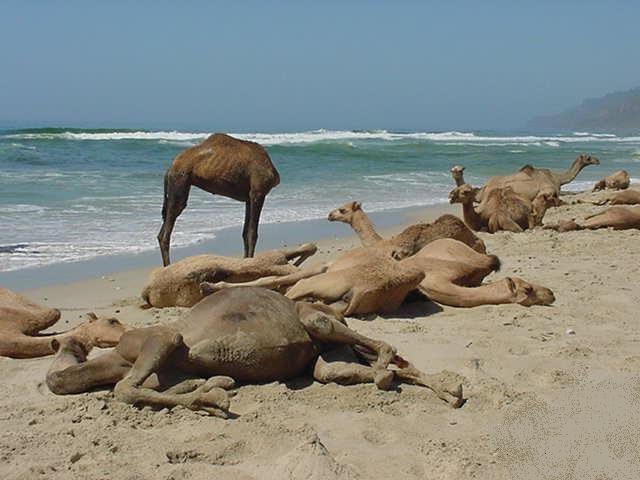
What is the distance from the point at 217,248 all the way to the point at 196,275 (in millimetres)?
3769

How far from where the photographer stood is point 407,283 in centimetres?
615

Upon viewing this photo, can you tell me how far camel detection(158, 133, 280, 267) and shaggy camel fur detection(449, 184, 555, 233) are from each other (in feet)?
11.9

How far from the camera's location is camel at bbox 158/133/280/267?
8.84m

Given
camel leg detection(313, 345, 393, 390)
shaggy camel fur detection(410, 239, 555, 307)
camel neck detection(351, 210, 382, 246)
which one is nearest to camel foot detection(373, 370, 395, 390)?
camel leg detection(313, 345, 393, 390)

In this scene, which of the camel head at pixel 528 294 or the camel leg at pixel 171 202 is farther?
the camel leg at pixel 171 202

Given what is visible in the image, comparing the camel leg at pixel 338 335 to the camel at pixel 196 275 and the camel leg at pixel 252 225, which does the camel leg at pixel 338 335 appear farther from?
the camel leg at pixel 252 225

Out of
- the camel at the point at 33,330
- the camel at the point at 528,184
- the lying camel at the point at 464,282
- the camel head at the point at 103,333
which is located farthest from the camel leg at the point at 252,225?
the camel at the point at 528,184

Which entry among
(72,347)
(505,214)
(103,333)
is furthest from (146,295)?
(505,214)

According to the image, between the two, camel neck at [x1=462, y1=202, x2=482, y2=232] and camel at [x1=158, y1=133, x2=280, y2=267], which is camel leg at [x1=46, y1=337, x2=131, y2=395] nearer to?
camel at [x1=158, y1=133, x2=280, y2=267]

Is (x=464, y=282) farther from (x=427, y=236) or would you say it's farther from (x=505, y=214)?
(x=505, y=214)

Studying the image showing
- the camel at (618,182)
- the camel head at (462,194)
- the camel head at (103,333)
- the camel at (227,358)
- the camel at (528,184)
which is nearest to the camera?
the camel at (227,358)

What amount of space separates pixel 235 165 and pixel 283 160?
63.1 feet

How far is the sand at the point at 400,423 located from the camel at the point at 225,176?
3.14 m

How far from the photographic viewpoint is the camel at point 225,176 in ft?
29.0
